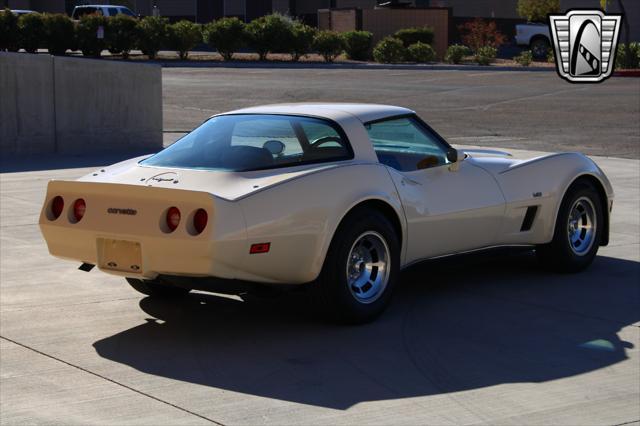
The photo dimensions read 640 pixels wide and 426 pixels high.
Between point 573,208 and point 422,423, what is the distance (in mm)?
3997

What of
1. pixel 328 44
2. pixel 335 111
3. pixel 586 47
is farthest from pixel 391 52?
pixel 335 111

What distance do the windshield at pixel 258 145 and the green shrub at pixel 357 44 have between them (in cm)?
3873

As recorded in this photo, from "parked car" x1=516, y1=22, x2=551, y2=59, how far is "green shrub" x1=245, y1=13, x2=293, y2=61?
9313 millimetres

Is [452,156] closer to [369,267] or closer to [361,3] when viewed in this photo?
[369,267]

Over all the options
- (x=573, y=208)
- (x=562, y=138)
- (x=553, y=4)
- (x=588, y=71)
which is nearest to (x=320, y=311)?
(x=573, y=208)

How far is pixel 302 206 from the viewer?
274 inches

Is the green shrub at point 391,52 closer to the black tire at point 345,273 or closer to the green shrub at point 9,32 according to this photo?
the green shrub at point 9,32

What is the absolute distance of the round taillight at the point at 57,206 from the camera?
7.27 m

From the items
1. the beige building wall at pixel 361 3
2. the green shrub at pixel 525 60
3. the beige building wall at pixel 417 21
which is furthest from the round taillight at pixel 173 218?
the beige building wall at pixel 361 3

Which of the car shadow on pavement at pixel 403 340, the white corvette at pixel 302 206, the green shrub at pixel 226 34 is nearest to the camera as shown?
the car shadow on pavement at pixel 403 340

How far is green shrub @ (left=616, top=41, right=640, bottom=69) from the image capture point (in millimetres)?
38594

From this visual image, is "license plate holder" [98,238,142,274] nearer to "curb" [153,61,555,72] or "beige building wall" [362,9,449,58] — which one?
"curb" [153,61,555,72]

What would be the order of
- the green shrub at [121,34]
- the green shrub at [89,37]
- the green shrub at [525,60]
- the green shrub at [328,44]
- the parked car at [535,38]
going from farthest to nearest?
1. the parked car at [535,38]
2. the green shrub at [328,44]
3. the green shrub at [525,60]
4. the green shrub at [121,34]
5. the green shrub at [89,37]

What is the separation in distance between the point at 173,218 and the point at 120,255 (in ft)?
1.48
